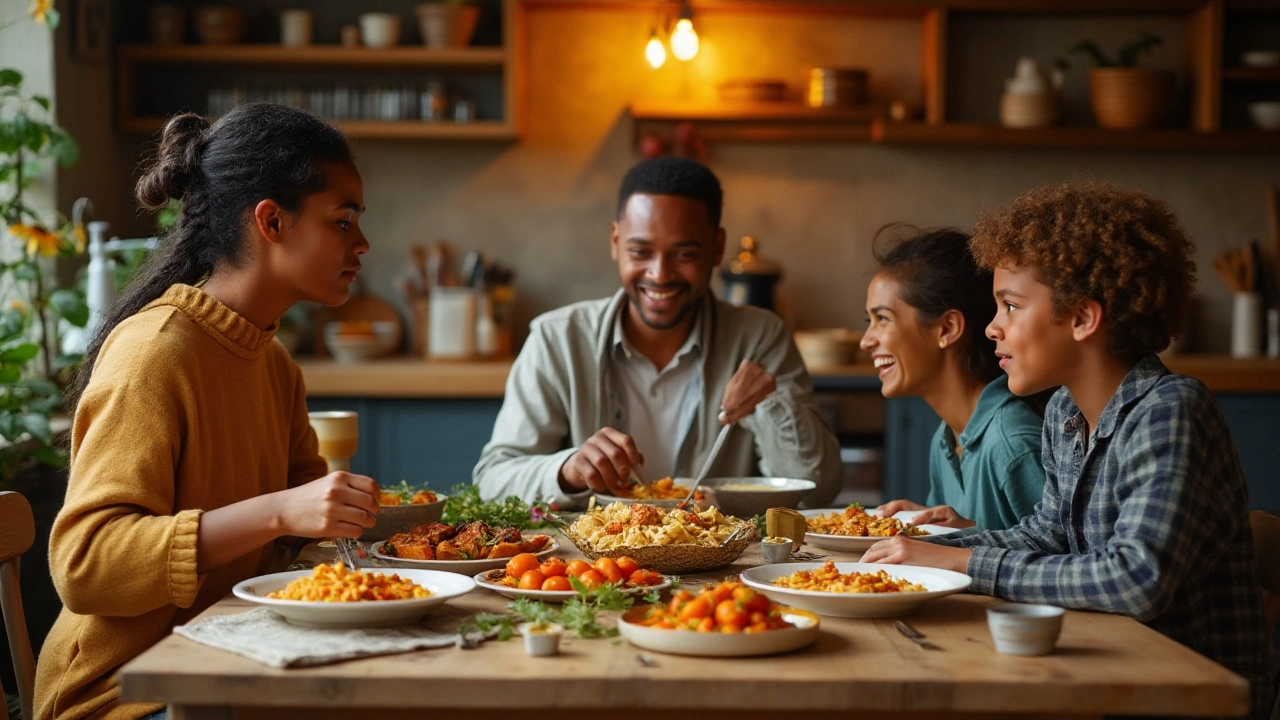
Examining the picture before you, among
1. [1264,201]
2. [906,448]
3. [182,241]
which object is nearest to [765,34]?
[906,448]

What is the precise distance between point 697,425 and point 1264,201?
10.8ft

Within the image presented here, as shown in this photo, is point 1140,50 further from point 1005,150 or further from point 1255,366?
point 1255,366

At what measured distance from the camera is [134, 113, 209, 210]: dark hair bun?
6.20ft

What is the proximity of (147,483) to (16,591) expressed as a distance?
0.39m

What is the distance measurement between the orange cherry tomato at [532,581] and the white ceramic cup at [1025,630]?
1.76 feet

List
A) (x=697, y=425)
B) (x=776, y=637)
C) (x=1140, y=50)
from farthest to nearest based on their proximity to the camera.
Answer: (x=1140, y=50), (x=697, y=425), (x=776, y=637)

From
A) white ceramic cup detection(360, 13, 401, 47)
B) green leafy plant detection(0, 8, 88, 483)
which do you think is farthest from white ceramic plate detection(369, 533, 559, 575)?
white ceramic cup detection(360, 13, 401, 47)

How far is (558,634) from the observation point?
50.6 inches

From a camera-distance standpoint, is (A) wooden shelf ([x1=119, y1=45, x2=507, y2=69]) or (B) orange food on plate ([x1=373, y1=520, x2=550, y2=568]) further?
(A) wooden shelf ([x1=119, y1=45, x2=507, y2=69])

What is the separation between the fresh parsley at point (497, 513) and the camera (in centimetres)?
199

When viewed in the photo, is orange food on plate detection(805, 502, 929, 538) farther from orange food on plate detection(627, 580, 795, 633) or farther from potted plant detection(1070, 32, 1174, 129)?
potted plant detection(1070, 32, 1174, 129)

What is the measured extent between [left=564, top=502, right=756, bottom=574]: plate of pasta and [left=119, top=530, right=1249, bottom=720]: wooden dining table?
357mm

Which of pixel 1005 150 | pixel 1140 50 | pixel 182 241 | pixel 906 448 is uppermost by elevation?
pixel 1140 50

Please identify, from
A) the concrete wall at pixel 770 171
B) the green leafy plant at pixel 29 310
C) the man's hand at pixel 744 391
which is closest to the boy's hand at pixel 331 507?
the man's hand at pixel 744 391
